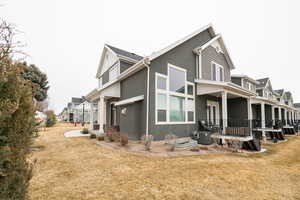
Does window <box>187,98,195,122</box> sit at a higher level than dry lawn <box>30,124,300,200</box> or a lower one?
higher

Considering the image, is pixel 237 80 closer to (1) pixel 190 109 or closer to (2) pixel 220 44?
(2) pixel 220 44

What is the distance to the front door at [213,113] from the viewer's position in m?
12.2

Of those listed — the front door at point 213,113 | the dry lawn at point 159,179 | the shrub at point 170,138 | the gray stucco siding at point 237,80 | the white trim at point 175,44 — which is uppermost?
the white trim at point 175,44

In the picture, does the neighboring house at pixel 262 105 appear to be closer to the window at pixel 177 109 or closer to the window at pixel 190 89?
the window at pixel 190 89

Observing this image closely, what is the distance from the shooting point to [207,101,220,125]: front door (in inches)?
482

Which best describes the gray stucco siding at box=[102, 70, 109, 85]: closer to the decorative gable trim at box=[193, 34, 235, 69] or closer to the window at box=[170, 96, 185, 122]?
the window at box=[170, 96, 185, 122]

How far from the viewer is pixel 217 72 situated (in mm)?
13430

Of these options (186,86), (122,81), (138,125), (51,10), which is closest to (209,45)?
(186,86)

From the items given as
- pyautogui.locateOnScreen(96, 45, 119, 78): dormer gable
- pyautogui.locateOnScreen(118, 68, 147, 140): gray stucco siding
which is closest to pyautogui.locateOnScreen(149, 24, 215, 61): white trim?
pyautogui.locateOnScreen(118, 68, 147, 140): gray stucco siding

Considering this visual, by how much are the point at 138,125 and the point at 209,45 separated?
9.90m

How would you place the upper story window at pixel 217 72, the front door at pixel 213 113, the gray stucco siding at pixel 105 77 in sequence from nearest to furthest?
1. the front door at pixel 213 113
2. the upper story window at pixel 217 72
3. the gray stucco siding at pixel 105 77

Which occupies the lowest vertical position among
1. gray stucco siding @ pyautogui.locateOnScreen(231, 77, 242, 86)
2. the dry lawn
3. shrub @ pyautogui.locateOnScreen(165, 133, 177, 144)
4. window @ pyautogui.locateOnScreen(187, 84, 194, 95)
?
the dry lawn

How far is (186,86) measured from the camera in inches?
408

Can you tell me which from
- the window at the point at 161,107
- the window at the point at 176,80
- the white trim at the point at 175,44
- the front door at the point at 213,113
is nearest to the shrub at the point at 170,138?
the window at the point at 161,107
